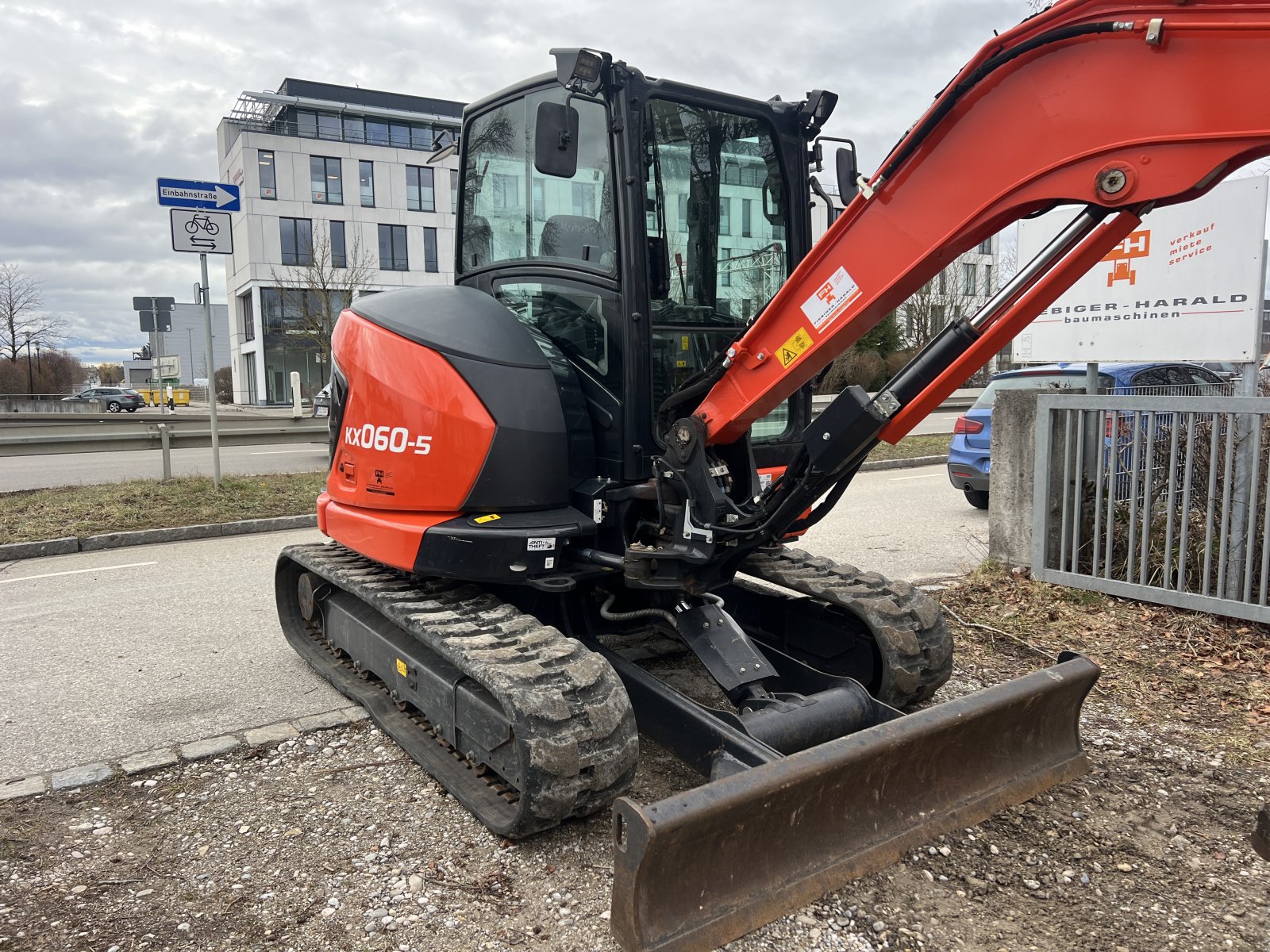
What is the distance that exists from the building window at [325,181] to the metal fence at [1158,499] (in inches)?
1806

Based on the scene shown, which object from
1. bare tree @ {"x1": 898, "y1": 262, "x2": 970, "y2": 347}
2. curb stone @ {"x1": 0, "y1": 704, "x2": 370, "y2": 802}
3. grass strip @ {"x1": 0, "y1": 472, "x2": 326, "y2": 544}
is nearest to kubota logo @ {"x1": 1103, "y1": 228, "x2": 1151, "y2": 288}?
curb stone @ {"x1": 0, "y1": 704, "x2": 370, "y2": 802}

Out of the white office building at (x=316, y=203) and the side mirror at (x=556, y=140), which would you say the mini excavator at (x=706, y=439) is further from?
the white office building at (x=316, y=203)

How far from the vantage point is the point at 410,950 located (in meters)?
2.64

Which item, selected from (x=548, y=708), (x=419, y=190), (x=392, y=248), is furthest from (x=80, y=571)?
(x=419, y=190)

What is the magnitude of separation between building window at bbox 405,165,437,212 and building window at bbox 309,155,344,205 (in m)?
3.30

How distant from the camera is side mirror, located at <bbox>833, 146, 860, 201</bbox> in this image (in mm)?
3988

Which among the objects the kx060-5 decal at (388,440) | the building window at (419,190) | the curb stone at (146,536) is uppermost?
the building window at (419,190)

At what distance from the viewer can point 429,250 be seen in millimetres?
48562

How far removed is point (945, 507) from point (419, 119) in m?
44.0

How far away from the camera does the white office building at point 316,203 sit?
4438 centimetres

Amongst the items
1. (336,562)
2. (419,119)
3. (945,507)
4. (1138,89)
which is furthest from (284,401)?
(1138,89)

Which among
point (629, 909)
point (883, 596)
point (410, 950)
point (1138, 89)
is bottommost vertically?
point (410, 950)

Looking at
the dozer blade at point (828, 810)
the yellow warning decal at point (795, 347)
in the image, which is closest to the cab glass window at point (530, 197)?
the yellow warning decal at point (795, 347)

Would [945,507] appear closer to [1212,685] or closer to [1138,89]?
[1212,685]
